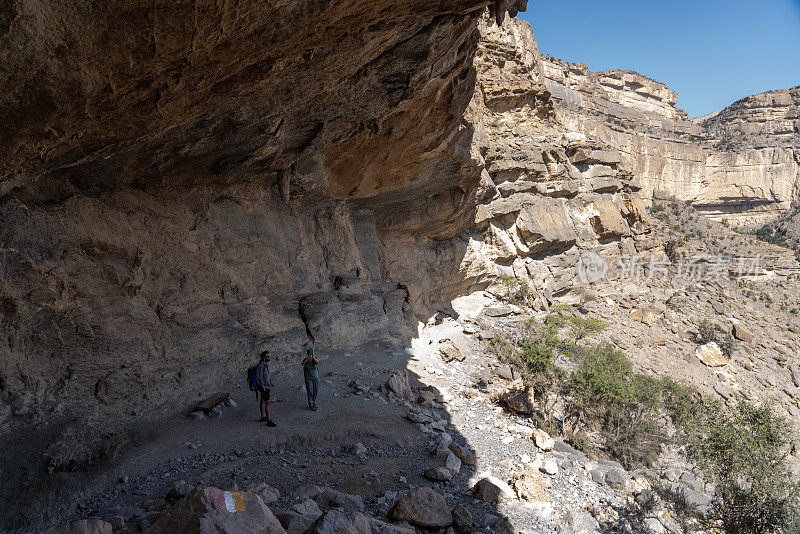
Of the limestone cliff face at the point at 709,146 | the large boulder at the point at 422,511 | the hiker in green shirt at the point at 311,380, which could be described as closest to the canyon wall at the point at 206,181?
the hiker in green shirt at the point at 311,380

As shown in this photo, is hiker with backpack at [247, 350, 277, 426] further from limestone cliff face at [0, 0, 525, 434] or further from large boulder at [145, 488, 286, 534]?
large boulder at [145, 488, 286, 534]

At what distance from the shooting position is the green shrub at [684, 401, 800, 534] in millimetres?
6812

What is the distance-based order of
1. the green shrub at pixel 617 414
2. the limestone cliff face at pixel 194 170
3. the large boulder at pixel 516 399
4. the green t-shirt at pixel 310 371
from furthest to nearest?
the green shrub at pixel 617 414
the large boulder at pixel 516 399
the green t-shirt at pixel 310 371
the limestone cliff face at pixel 194 170

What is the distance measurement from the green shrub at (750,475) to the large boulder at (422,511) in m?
5.50

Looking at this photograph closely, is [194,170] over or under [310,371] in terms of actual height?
over

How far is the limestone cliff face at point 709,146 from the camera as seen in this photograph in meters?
44.4

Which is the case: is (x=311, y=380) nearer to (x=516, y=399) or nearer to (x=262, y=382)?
(x=262, y=382)

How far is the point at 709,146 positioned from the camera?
52281mm

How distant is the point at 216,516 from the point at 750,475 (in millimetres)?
9197

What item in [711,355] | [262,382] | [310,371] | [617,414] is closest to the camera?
[262,382]

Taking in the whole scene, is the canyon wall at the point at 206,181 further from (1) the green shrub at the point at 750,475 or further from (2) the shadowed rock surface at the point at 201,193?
(1) the green shrub at the point at 750,475

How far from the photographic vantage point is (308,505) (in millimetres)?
4117

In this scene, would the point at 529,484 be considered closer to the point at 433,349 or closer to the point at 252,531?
the point at 252,531

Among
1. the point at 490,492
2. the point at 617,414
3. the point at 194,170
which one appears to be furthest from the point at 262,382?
the point at 617,414
